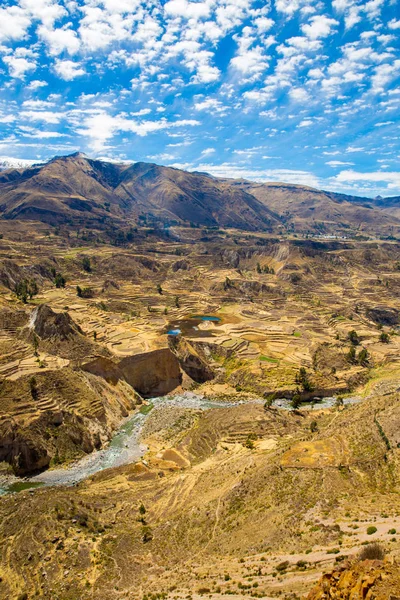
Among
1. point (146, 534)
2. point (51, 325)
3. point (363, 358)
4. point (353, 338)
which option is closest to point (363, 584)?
point (146, 534)

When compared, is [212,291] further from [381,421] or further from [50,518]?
[50,518]

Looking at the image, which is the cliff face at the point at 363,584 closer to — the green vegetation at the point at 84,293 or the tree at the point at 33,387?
the tree at the point at 33,387

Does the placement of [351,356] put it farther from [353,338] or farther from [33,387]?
[33,387]

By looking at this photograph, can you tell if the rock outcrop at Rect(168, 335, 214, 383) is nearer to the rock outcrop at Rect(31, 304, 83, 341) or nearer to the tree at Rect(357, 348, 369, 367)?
the rock outcrop at Rect(31, 304, 83, 341)

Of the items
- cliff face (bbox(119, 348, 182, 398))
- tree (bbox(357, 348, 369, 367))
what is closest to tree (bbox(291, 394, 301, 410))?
cliff face (bbox(119, 348, 182, 398))

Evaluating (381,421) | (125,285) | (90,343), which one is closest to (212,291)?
(125,285)

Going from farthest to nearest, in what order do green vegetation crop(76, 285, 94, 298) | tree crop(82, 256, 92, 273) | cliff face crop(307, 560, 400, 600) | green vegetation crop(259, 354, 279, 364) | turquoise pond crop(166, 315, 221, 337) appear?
tree crop(82, 256, 92, 273) < green vegetation crop(76, 285, 94, 298) < turquoise pond crop(166, 315, 221, 337) < green vegetation crop(259, 354, 279, 364) < cliff face crop(307, 560, 400, 600)
